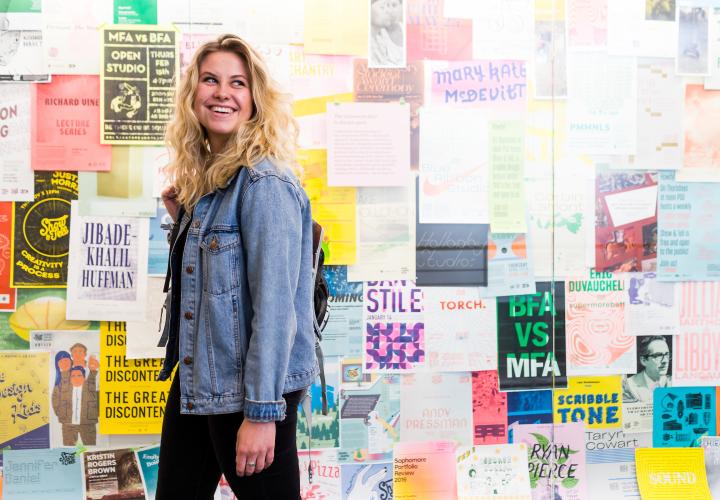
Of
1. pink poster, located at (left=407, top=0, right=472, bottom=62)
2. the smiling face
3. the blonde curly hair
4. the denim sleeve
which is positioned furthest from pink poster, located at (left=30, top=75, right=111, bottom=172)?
the denim sleeve

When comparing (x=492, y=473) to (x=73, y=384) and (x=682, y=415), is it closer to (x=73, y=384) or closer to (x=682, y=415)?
(x=682, y=415)

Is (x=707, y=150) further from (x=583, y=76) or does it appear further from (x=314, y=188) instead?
(x=314, y=188)

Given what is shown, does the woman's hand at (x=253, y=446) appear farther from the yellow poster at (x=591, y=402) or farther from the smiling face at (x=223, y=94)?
the yellow poster at (x=591, y=402)

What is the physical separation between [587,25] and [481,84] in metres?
0.41

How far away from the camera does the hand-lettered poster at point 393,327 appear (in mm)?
2197

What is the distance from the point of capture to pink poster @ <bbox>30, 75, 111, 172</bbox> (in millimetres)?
2096

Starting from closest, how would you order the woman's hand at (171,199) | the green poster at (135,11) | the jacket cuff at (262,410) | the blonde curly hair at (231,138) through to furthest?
the jacket cuff at (262,410), the blonde curly hair at (231,138), the woman's hand at (171,199), the green poster at (135,11)

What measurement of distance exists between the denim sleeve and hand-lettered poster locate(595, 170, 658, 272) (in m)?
1.39

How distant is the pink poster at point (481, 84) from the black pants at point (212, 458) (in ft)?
4.07

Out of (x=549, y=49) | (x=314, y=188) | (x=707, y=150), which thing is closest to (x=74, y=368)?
(x=314, y=188)

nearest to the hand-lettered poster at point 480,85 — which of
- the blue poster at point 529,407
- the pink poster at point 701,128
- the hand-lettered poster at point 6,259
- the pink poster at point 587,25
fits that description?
the pink poster at point 587,25

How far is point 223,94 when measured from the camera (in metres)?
1.33

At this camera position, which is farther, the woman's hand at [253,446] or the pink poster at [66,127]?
the pink poster at [66,127]

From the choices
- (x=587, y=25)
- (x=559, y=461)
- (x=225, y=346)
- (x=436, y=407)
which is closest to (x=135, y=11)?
(x=225, y=346)
